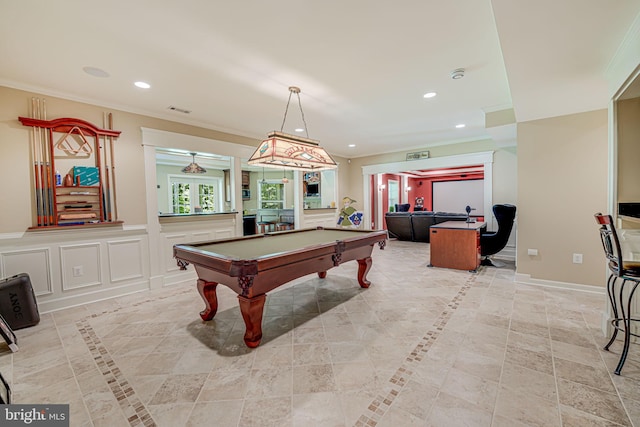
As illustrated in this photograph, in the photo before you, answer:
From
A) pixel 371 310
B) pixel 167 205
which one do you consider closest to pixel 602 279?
pixel 371 310

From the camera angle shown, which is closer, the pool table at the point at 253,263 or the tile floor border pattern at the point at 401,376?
the tile floor border pattern at the point at 401,376

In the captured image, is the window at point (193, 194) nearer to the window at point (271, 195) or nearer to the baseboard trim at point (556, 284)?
the window at point (271, 195)

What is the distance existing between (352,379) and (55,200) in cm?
385

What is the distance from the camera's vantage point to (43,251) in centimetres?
311

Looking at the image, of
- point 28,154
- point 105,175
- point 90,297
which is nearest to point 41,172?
point 28,154

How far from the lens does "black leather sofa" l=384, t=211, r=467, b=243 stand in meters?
6.96

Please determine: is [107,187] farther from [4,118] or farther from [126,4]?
[126,4]

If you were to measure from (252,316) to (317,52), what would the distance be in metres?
2.42

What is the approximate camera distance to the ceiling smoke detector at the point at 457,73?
2.77 metres

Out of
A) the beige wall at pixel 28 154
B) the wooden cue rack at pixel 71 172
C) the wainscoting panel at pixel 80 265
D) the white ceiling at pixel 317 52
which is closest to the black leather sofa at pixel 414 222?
the white ceiling at pixel 317 52

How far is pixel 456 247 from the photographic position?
15.0 feet

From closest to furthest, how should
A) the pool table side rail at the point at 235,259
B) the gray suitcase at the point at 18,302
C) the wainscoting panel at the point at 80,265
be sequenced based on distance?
the pool table side rail at the point at 235,259 → the gray suitcase at the point at 18,302 → the wainscoting panel at the point at 80,265

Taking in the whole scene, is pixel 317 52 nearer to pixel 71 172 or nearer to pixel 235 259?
pixel 235 259

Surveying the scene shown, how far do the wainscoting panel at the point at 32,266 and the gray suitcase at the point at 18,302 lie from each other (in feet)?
0.78
